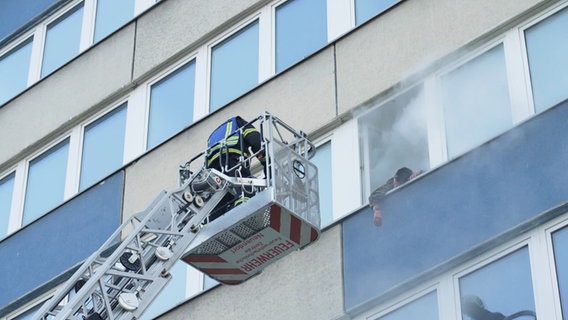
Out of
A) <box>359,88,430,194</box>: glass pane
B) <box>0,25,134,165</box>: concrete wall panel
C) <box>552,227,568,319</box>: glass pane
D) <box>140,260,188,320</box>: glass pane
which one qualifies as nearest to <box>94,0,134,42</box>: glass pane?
<box>0,25,134,165</box>: concrete wall panel

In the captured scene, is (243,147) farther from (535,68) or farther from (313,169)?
(535,68)

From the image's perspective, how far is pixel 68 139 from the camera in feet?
62.9

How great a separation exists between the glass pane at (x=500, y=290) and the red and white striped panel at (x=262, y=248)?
1.46 metres

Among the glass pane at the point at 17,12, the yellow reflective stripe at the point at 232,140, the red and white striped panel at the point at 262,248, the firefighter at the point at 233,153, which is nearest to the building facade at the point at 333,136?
the glass pane at the point at 17,12

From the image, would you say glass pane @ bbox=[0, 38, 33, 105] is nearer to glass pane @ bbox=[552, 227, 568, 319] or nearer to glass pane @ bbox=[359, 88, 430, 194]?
glass pane @ bbox=[359, 88, 430, 194]

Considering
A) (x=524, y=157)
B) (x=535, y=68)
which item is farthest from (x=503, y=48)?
(x=524, y=157)

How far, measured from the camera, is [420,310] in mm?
13461

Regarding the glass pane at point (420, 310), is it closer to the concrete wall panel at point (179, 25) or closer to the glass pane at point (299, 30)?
the glass pane at point (299, 30)

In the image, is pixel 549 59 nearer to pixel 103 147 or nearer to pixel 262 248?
pixel 262 248

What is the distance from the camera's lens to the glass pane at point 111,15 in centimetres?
1947

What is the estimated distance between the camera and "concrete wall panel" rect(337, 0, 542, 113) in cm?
1470

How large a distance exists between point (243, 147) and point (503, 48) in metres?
2.73

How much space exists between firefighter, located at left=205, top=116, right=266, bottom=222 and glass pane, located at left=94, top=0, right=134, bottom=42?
5800 millimetres

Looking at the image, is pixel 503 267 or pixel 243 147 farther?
pixel 243 147
